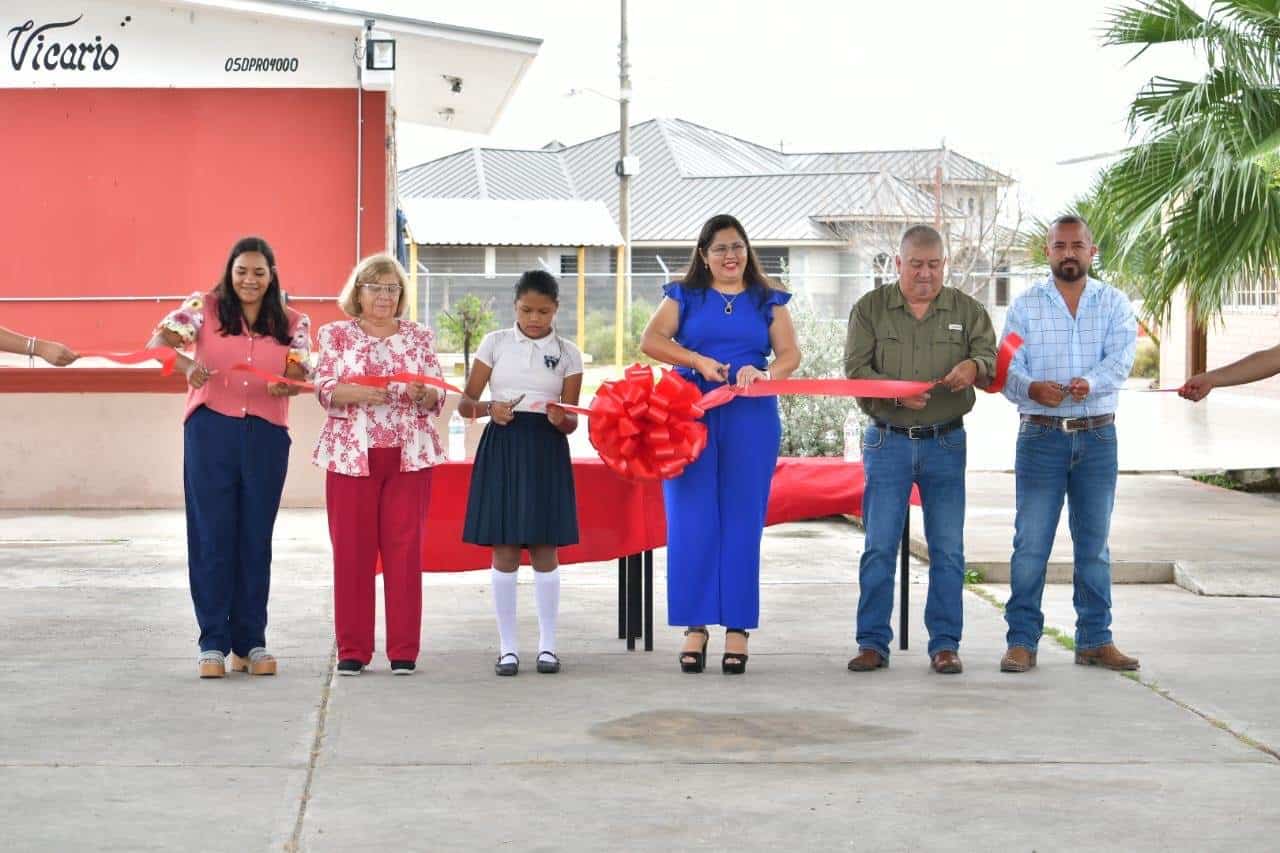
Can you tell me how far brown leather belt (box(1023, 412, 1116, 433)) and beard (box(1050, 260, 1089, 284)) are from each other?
584 mm

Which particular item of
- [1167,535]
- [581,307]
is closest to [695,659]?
[1167,535]

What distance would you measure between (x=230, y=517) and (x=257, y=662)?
63 cm

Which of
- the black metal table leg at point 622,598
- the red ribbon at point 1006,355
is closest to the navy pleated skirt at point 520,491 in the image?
the black metal table leg at point 622,598

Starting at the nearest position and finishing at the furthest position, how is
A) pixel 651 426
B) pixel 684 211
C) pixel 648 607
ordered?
pixel 651 426
pixel 648 607
pixel 684 211

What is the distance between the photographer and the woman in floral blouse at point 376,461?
764 centimetres

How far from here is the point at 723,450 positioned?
7762 mm

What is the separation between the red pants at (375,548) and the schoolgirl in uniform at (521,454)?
267 millimetres

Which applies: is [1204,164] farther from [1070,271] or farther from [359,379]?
[359,379]

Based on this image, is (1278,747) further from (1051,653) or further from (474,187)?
(474,187)

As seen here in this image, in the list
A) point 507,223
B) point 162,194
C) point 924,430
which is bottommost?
point 924,430

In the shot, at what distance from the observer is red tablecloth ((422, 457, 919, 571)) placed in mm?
8562

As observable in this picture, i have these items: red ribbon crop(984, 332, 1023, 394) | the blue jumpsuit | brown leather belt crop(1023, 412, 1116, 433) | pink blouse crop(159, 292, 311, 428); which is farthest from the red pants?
brown leather belt crop(1023, 412, 1116, 433)

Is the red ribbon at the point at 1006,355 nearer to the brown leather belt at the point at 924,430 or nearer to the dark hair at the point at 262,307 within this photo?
the brown leather belt at the point at 924,430

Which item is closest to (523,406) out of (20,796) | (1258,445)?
(20,796)
